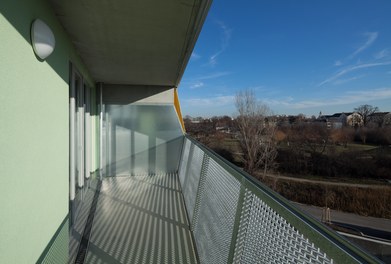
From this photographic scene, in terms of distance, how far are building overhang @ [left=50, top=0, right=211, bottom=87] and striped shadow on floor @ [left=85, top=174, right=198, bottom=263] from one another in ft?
7.08

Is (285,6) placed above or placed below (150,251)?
above

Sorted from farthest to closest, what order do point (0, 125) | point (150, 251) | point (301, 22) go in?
point (301, 22) < point (150, 251) < point (0, 125)

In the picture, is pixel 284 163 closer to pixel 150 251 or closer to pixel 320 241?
pixel 150 251

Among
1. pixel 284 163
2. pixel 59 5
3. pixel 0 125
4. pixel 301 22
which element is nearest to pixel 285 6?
pixel 301 22

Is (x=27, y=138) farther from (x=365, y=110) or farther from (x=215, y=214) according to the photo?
(x=365, y=110)

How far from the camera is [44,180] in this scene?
170 cm

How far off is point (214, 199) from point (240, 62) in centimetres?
2413

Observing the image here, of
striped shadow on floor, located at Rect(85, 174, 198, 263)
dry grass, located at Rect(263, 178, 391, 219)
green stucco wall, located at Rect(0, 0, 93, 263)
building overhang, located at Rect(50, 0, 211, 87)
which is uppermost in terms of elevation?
building overhang, located at Rect(50, 0, 211, 87)

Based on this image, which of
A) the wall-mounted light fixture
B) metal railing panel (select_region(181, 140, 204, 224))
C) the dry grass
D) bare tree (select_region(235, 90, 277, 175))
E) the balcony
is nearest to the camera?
the balcony

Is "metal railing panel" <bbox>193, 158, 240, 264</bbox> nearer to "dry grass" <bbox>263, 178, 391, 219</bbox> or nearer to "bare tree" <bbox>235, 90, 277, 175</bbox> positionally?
"dry grass" <bbox>263, 178, 391, 219</bbox>

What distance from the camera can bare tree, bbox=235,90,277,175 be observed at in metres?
21.8

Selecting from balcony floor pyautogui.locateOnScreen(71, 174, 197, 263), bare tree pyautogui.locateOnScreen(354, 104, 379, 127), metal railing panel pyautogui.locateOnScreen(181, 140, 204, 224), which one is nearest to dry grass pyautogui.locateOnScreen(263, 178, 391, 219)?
balcony floor pyautogui.locateOnScreen(71, 174, 197, 263)

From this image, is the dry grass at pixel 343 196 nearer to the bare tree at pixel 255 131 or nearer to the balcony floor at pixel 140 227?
the bare tree at pixel 255 131

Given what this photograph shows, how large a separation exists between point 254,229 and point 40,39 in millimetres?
1644
